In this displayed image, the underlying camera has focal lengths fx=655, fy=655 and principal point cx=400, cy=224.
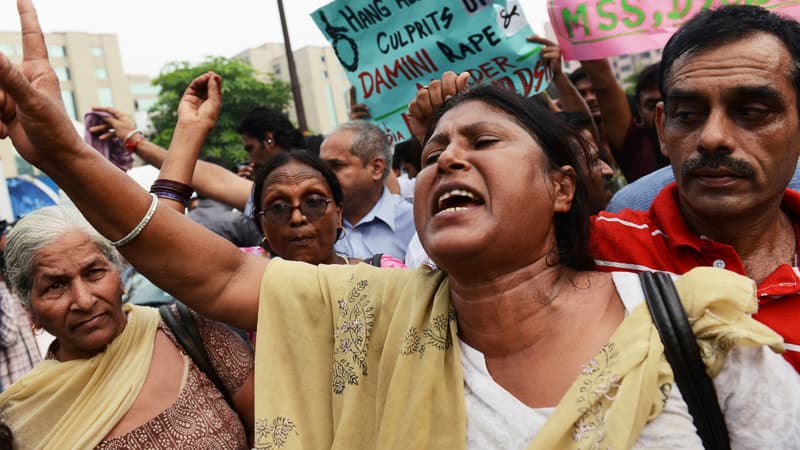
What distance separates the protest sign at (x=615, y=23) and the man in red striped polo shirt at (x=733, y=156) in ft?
6.15

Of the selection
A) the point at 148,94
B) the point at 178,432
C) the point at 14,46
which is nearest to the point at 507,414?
the point at 178,432

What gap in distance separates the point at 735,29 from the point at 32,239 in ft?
7.47

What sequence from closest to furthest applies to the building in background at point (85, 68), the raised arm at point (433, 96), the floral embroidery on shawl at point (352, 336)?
the floral embroidery on shawl at point (352, 336), the raised arm at point (433, 96), the building in background at point (85, 68)

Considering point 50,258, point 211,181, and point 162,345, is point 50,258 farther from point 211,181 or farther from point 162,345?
point 211,181

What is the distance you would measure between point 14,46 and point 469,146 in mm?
63734

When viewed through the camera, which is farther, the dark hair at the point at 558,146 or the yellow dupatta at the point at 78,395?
the yellow dupatta at the point at 78,395

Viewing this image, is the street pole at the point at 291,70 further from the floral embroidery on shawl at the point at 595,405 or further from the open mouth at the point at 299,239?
the floral embroidery on shawl at the point at 595,405

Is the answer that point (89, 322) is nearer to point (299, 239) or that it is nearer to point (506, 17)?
point (299, 239)

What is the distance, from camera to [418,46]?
4.06m

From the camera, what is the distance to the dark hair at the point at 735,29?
1716 millimetres

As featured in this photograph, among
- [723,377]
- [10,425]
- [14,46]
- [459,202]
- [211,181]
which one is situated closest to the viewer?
[723,377]

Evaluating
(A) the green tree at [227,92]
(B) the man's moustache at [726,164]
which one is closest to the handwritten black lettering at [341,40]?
(B) the man's moustache at [726,164]

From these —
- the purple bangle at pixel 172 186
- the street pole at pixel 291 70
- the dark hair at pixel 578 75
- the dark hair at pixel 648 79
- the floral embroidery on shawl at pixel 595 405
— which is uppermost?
the purple bangle at pixel 172 186

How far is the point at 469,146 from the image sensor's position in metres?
1.70
